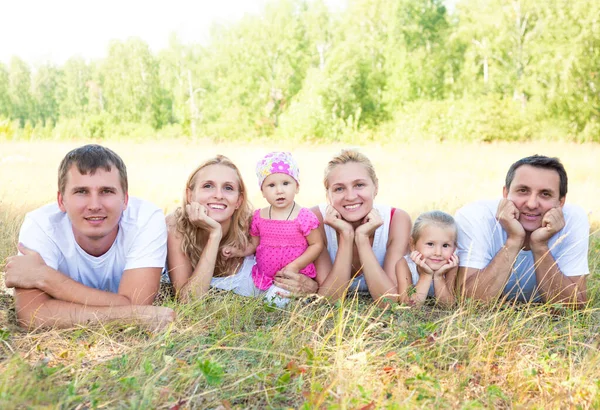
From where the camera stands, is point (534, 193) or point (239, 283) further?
point (239, 283)

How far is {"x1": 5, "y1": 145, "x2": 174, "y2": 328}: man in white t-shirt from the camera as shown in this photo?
3.54 metres

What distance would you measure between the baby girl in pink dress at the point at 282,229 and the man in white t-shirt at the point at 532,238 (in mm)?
1152

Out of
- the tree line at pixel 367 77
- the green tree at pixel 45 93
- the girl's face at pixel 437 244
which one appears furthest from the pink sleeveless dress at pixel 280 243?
the green tree at pixel 45 93

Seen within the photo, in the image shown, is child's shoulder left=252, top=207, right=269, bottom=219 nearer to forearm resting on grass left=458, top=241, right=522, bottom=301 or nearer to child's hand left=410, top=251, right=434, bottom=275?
child's hand left=410, top=251, right=434, bottom=275

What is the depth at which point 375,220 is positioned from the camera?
13.8 ft

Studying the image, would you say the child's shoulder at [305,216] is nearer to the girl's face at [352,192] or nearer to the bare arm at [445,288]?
the girl's face at [352,192]

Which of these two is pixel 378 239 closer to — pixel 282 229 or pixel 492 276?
pixel 282 229

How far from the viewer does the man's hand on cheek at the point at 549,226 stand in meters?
3.91

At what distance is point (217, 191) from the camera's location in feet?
14.1

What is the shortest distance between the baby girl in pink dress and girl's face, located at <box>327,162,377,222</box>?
251 millimetres

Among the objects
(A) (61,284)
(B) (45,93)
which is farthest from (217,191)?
(B) (45,93)

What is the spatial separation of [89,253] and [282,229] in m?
1.43

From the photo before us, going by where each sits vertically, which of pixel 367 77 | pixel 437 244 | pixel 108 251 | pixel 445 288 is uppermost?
pixel 367 77

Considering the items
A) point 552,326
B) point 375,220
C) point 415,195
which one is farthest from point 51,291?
point 415,195
